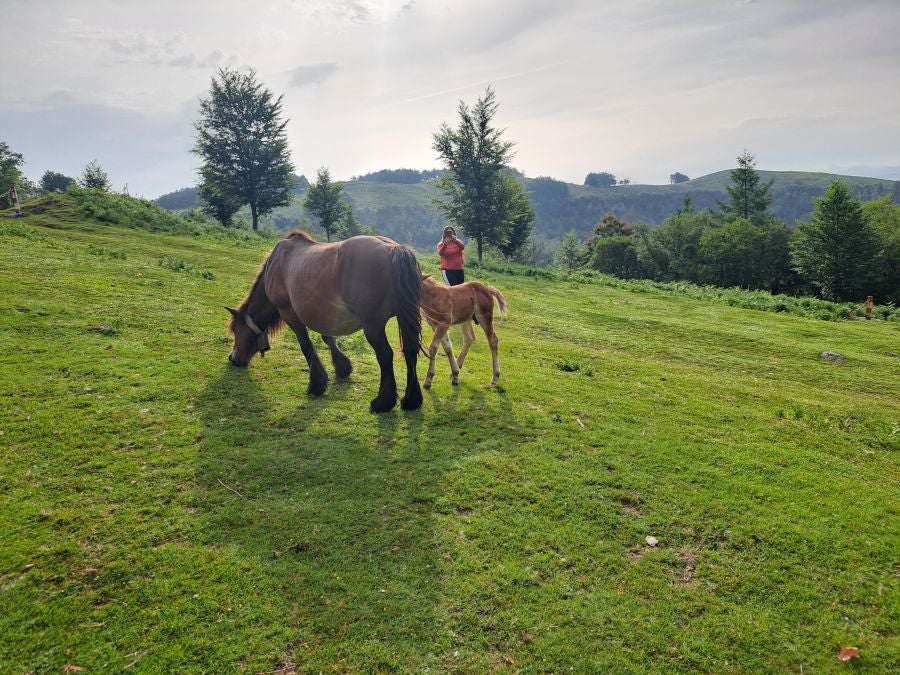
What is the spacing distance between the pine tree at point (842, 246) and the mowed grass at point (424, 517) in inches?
1495

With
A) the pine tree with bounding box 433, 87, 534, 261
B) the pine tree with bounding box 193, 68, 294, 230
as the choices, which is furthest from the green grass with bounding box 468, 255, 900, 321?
the pine tree with bounding box 193, 68, 294, 230

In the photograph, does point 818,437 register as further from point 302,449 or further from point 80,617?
point 80,617

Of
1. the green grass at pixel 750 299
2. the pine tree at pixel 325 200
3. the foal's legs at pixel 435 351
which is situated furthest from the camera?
the pine tree at pixel 325 200

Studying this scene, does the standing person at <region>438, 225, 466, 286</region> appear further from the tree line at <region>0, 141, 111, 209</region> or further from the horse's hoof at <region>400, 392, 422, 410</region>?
the tree line at <region>0, 141, 111, 209</region>

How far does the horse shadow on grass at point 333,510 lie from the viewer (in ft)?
11.8

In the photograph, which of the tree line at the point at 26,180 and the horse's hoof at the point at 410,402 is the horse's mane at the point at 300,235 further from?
the tree line at the point at 26,180

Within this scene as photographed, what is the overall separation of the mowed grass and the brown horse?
2.01 ft

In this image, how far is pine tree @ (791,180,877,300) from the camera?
38.2 m

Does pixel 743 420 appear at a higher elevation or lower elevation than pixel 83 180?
lower

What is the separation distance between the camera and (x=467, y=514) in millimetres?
5023

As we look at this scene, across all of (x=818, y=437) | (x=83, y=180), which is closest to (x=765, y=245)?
(x=818, y=437)

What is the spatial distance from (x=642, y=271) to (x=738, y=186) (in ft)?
58.3

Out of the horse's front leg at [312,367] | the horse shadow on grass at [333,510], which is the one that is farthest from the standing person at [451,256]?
the horse shadow on grass at [333,510]

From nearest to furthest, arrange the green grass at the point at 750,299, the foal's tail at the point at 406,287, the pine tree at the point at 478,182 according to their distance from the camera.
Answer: the foal's tail at the point at 406,287 → the green grass at the point at 750,299 → the pine tree at the point at 478,182
